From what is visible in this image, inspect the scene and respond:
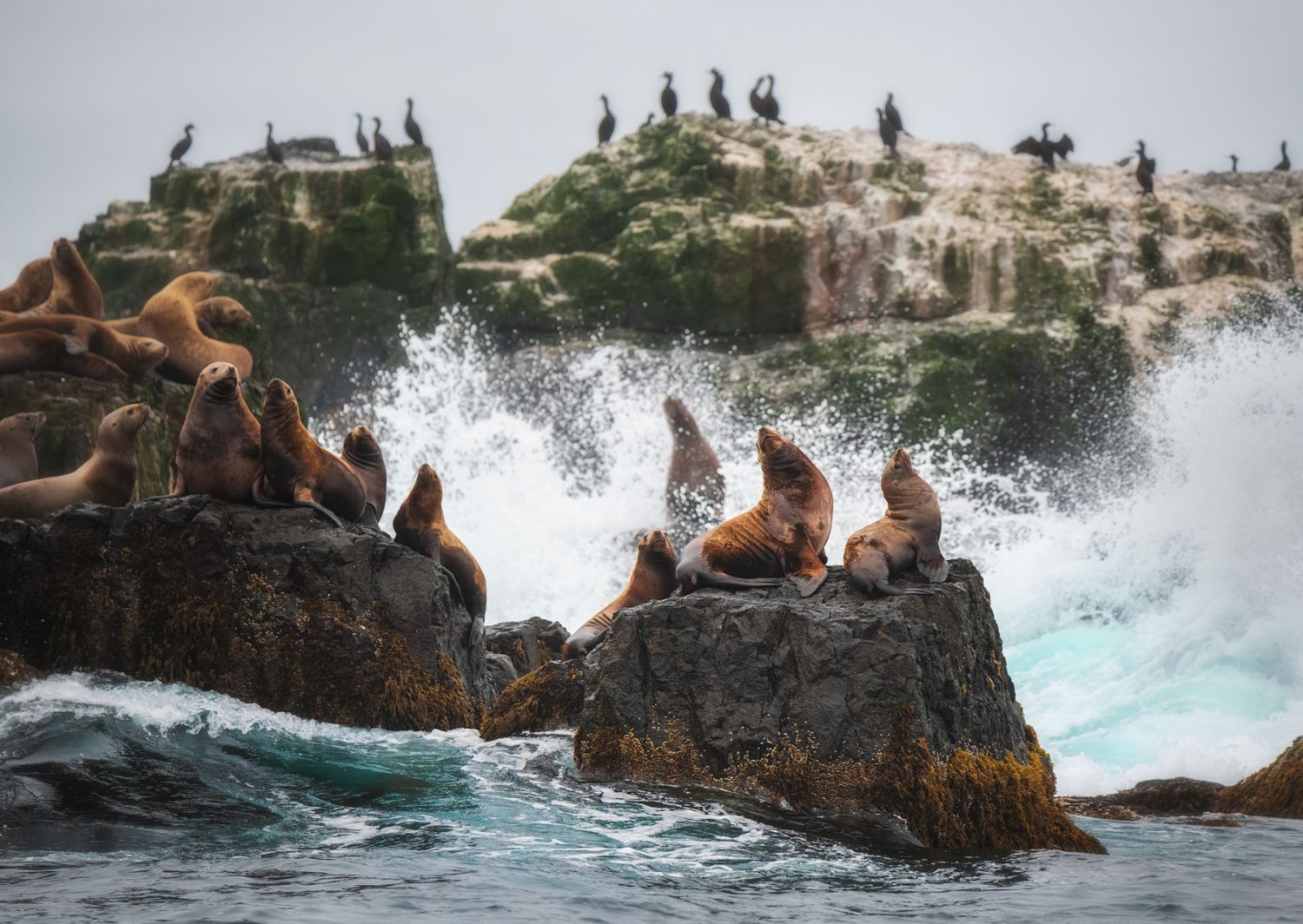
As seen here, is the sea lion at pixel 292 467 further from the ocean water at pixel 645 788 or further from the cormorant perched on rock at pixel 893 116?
the cormorant perched on rock at pixel 893 116

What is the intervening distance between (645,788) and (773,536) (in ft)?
5.36

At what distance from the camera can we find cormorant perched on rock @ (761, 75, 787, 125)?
2692 cm

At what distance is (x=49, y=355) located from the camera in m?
11.6

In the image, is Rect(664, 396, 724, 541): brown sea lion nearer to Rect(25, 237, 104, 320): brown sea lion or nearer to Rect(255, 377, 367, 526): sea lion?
Rect(25, 237, 104, 320): brown sea lion

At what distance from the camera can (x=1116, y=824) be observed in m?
7.85

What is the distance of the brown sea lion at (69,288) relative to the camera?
1344cm

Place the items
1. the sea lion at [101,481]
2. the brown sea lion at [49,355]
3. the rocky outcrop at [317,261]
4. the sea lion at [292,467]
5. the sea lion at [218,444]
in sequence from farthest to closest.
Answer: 1. the rocky outcrop at [317,261]
2. the brown sea lion at [49,355]
3. the sea lion at [101,481]
4. the sea lion at [292,467]
5. the sea lion at [218,444]

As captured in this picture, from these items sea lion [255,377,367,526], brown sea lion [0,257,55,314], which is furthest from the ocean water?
brown sea lion [0,257,55,314]

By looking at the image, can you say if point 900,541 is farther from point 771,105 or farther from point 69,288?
point 771,105

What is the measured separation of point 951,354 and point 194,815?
1797 cm

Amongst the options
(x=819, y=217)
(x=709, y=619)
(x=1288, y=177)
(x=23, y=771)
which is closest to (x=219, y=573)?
(x=23, y=771)

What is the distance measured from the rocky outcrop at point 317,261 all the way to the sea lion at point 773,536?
16954 millimetres

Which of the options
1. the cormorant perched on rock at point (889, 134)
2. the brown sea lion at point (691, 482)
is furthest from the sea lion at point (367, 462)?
the cormorant perched on rock at point (889, 134)

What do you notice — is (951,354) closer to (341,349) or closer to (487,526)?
(487,526)
